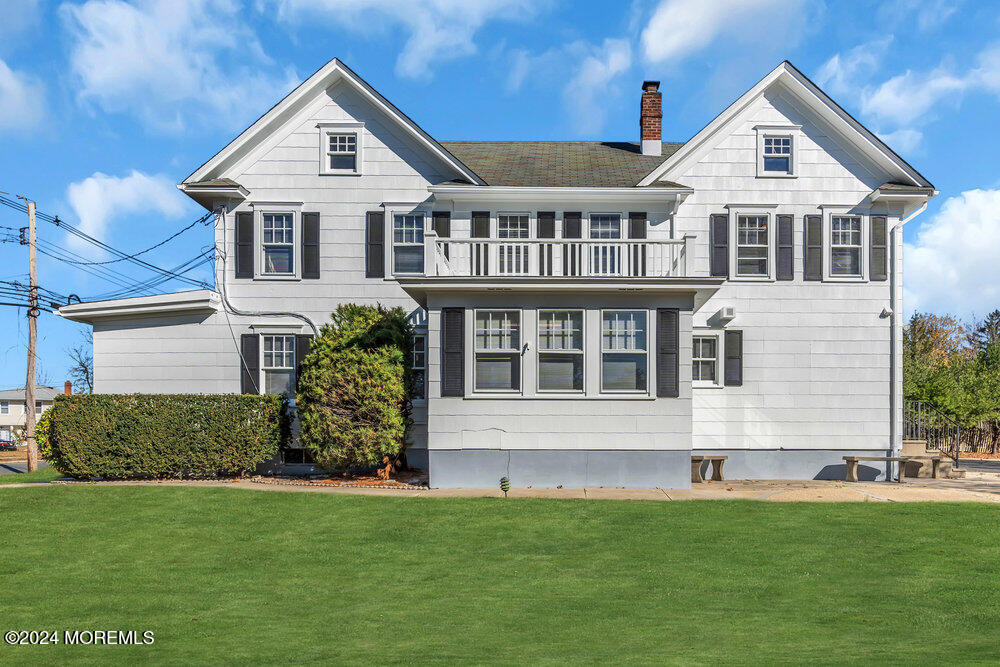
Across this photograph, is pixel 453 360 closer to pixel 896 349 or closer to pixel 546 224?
pixel 546 224

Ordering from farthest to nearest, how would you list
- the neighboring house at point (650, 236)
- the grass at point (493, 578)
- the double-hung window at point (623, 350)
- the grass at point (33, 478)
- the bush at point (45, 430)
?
the neighboring house at point (650, 236) → the grass at point (33, 478) → the bush at point (45, 430) → the double-hung window at point (623, 350) → the grass at point (493, 578)

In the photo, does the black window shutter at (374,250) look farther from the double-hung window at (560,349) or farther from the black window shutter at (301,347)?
the double-hung window at (560,349)

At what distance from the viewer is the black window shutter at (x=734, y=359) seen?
20.9 metres

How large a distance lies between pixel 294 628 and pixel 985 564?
963 centimetres

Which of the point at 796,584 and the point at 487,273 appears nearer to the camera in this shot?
the point at 796,584

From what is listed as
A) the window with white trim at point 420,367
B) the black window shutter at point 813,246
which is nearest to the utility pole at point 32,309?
the window with white trim at point 420,367

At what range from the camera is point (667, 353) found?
1728cm

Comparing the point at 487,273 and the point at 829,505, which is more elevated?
the point at 487,273

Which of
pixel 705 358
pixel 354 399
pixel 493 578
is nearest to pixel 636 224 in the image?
pixel 705 358

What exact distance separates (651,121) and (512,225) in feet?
21.4

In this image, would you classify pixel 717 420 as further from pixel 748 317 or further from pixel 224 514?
pixel 224 514

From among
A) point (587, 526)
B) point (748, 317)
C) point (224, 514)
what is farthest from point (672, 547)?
point (748, 317)

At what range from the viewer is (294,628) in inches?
344

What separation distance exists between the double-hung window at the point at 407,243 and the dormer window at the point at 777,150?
361 inches
